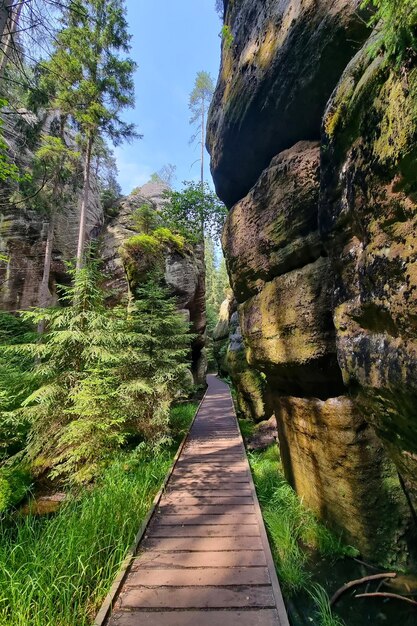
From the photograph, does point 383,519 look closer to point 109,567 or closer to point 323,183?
point 109,567

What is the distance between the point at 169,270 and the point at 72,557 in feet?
38.4

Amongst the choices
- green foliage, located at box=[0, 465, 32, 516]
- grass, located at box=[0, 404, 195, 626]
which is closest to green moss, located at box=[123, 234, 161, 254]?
green foliage, located at box=[0, 465, 32, 516]

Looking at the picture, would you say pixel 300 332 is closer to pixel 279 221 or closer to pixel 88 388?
pixel 279 221

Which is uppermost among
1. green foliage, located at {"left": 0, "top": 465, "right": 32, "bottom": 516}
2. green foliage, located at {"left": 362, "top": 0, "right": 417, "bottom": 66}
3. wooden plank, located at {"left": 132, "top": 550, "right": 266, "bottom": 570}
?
green foliage, located at {"left": 362, "top": 0, "right": 417, "bottom": 66}

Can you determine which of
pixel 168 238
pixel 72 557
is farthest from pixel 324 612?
pixel 168 238

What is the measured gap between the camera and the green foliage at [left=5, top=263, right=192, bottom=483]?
18.2 feet

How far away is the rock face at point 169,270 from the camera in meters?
12.7

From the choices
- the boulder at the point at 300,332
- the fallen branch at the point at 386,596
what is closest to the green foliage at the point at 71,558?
the fallen branch at the point at 386,596

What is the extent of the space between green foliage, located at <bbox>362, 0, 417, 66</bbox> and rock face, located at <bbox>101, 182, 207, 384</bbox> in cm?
1035

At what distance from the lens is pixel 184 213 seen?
16188 mm

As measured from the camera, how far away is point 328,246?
364 centimetres

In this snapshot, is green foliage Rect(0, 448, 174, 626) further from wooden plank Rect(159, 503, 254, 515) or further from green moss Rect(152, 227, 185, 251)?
green moss Rect(152, 227, 185, 251)

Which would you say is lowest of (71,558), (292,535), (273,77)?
(292,535)

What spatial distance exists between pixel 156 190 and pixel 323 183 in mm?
37377
